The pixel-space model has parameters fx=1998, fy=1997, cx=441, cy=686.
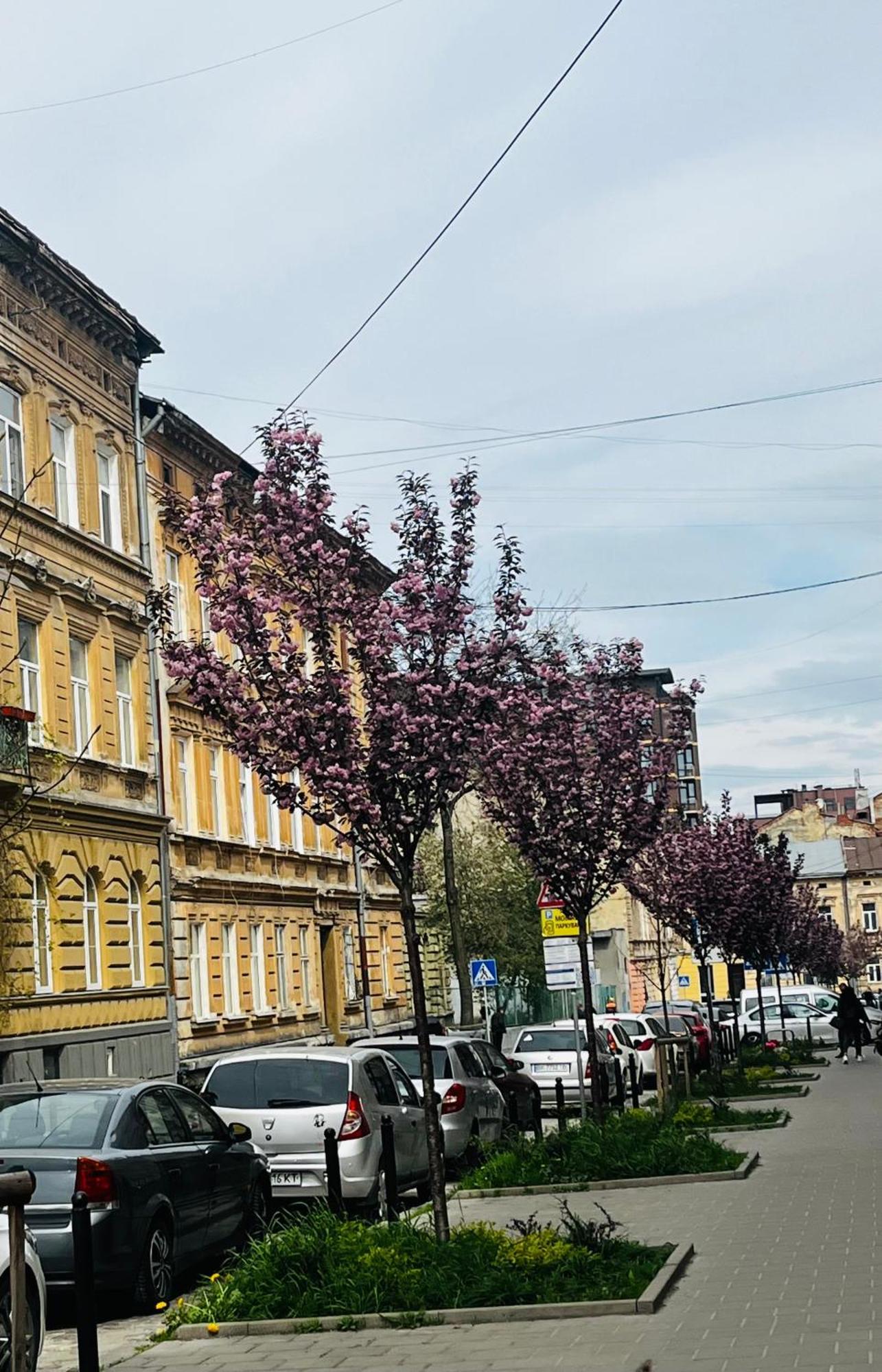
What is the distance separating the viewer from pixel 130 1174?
12266mm

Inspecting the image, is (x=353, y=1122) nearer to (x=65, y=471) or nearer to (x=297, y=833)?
(x=65, y=471)

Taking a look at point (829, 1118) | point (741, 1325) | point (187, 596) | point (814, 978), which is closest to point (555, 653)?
point (829, 1118)

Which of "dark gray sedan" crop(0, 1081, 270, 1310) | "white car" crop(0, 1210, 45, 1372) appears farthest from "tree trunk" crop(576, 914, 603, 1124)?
"white car" crop(0, 1210, 45, 1372)

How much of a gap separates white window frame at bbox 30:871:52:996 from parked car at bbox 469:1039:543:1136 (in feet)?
23.6

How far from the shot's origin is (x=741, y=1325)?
1022cm

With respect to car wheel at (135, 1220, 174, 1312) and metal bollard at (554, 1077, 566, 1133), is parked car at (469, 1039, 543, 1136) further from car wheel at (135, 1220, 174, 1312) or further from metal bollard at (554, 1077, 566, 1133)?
car wheel at (135, 1220, 174, 1312)

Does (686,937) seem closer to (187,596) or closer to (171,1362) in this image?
(187,596)

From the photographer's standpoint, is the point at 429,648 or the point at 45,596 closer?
the point at 429,648

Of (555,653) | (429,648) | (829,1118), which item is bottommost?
(829,1118)

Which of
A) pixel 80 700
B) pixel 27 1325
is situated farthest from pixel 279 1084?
pixel 80 700

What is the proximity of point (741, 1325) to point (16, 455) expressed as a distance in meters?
23.6

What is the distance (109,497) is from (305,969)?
1480 cm

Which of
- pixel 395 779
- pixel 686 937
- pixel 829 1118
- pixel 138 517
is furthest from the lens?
pixel 686 937

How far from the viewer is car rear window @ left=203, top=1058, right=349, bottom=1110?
16.9 metres
